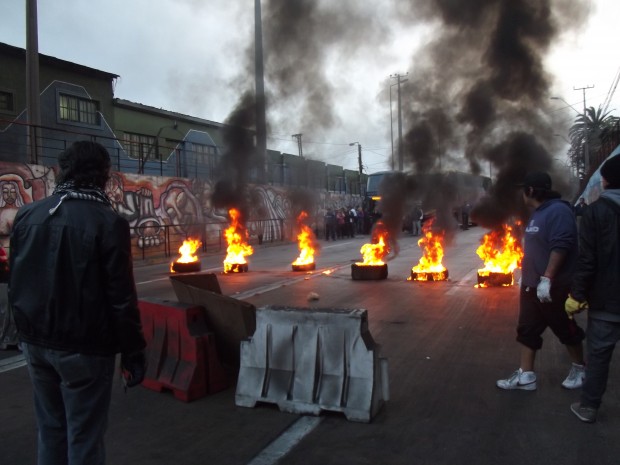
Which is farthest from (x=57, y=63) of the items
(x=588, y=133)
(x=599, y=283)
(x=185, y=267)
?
(x=588, y=133)

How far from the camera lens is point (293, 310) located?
3.80 m

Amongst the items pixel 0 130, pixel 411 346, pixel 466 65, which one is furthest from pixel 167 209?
pixel 411 346

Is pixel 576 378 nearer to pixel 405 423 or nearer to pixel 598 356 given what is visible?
pixel 598 356

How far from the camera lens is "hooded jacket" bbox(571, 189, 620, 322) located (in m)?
3.29

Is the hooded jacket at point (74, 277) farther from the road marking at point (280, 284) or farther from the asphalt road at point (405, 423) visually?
the road marking at point (280, 284)

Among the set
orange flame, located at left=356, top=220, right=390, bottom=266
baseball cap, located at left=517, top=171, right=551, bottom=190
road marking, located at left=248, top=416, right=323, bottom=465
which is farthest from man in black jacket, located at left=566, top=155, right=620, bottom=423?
orange flame, located at left=356, top=220, right=390, bottom=266

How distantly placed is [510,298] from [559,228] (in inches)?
196

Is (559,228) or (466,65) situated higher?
(466,65)

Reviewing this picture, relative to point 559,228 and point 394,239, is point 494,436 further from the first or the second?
point 394,239

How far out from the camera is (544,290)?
3.76 m

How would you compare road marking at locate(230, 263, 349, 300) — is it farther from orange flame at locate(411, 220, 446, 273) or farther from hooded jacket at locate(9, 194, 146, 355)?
hooded jacket at locate(9, 194, 146, 355)

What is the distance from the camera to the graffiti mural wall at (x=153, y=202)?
1435 centimetres

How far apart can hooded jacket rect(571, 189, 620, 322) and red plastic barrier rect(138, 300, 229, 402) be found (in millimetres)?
2580

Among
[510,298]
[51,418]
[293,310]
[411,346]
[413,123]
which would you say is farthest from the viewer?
[413,123]
